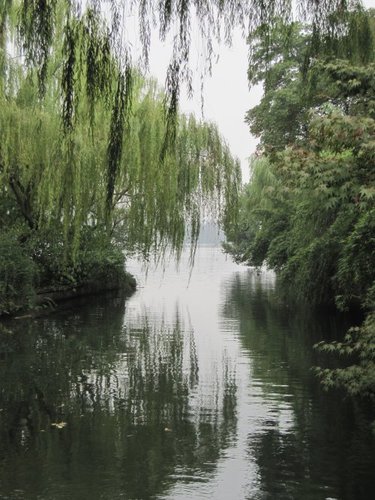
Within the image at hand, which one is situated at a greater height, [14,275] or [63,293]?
[14,275]

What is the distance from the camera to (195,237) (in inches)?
611

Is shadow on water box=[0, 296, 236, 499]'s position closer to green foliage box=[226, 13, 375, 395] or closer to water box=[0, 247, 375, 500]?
water box=[0, 247, 375, 500]

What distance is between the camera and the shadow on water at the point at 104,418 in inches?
224

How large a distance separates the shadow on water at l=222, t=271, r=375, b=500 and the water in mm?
19

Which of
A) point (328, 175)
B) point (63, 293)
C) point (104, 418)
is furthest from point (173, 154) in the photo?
point (63, 293)

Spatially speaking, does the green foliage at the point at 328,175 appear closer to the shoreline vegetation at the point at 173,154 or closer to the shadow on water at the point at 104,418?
the shoreline vegetation at the point at 173,154

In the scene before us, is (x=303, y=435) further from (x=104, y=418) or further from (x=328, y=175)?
(x=328, y=175)

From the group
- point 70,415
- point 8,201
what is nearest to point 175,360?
point 70,415

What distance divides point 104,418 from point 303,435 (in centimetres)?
245

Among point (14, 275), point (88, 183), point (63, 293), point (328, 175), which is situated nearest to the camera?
point (328, 175)

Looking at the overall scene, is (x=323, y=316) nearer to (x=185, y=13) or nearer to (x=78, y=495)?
(x=78, y=495)

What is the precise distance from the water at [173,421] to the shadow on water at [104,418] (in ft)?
0.06

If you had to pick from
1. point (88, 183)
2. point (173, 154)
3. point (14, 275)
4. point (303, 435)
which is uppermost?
point (88, 183)

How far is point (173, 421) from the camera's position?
757cm
